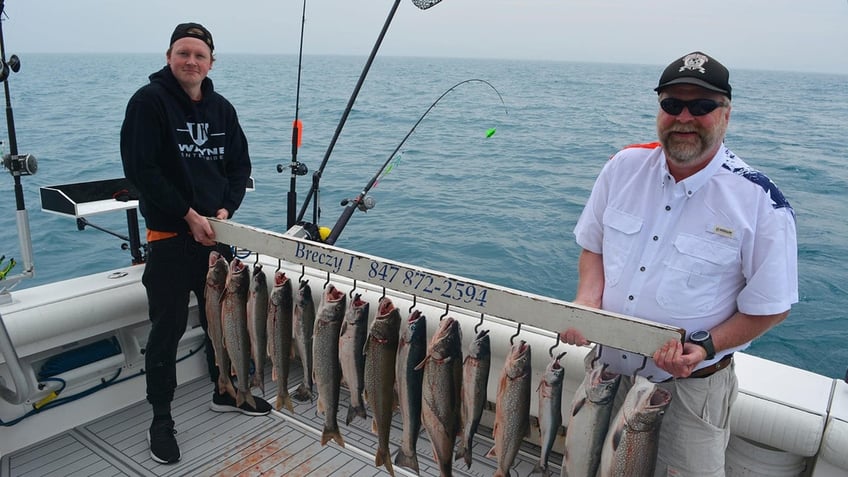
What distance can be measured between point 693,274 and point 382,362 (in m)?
1.33

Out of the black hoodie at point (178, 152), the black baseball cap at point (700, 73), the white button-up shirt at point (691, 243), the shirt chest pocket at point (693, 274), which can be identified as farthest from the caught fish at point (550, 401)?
the black hoodie at point (178, 152)

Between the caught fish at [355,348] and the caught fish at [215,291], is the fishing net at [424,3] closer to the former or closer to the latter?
the caught fish at [215,291]

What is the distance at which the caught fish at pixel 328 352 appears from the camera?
2.69 m

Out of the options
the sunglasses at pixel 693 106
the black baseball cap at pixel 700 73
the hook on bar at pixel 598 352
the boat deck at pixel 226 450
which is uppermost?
the black baseball cap at pixel 700 73

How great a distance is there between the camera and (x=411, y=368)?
2502 millimetres

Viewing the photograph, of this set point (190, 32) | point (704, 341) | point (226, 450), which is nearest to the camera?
point (704, 341)

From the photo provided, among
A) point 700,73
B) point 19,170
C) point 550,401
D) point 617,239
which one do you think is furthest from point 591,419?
point 19,170

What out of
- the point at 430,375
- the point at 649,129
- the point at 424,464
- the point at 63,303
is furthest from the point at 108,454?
the point at 649,129

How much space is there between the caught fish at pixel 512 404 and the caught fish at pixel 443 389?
0.19 meters

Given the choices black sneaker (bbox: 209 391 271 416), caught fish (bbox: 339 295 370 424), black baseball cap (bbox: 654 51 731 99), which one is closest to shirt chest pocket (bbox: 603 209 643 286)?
black baseball cap (bbox: 654 51 731 99)

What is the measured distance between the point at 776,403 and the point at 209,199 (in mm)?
3239

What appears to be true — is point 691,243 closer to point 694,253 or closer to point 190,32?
point 694,253

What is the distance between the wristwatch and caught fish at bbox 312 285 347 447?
1479mm

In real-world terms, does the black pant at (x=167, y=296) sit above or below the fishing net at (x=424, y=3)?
below
